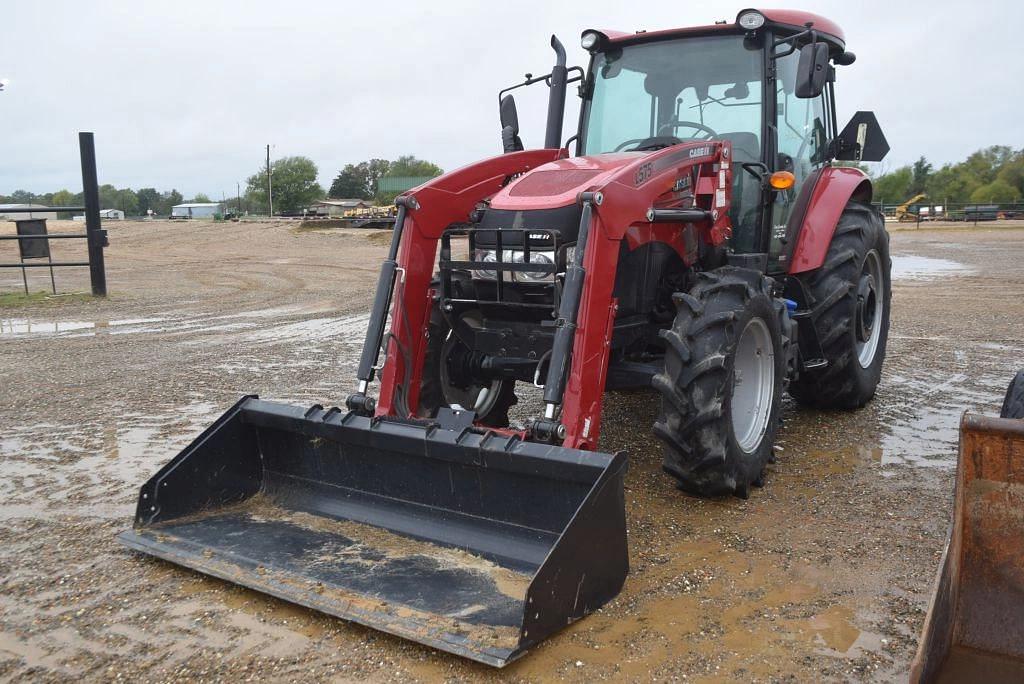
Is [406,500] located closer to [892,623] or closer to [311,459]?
[311,459]

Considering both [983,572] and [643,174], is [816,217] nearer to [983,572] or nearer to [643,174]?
[643,174]

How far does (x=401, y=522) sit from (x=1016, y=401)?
2.75 metres

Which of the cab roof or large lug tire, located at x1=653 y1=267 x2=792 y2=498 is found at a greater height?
the cab roof

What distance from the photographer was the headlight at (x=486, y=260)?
15.2ft

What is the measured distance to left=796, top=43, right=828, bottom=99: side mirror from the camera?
15.7 feet

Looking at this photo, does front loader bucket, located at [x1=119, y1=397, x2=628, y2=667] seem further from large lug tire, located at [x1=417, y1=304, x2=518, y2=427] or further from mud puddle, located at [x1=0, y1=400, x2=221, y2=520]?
large lug tire, located at [x1=417, y1=304, x2=518, y2=427]

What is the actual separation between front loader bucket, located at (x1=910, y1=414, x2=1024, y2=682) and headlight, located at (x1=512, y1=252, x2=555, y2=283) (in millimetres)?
2250

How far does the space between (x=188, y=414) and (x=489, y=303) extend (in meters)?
2.96

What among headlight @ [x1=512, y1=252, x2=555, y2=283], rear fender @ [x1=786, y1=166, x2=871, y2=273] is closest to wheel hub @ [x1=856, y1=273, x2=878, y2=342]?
rear fender @ [x1=786, y1=166, x2=871, y2=273]

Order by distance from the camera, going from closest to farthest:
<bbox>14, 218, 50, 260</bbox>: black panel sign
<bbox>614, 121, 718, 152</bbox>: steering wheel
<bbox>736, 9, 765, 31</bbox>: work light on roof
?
<bbox>736, 9, 765, 31</bbox>: work light on roof < <bbox>614, 121, 718, 152</bbox>: steering wheel < <bbox>14, 218, 50, 260</bbox>: black panel sign

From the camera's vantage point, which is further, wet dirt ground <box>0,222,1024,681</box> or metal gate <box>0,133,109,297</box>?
metal gate <box>0,133,109,297</box>

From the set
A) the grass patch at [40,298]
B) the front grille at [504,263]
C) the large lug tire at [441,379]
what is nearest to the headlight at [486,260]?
the front grille at [504,263]

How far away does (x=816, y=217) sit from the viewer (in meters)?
5.88

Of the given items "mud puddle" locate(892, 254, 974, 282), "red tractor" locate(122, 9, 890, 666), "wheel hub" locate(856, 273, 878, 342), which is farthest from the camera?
"mud puddle" locate(892, 254, 974, 282)
